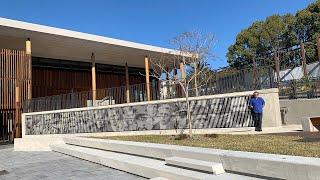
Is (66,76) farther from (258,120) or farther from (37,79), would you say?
(258,120)

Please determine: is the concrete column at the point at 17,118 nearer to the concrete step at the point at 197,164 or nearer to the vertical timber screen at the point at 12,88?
the vertical timber screen at the point at 12,88

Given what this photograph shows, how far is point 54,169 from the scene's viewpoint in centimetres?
1001

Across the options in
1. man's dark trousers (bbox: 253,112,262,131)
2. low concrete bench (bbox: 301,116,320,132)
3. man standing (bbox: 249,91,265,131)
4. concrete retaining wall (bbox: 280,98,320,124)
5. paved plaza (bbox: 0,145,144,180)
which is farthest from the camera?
concrete retaining wall (bbox: 280,98,320,124)

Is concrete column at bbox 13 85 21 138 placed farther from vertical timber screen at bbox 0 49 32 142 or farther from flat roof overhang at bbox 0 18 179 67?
flat roof overhang at bbox 0 18 179 67

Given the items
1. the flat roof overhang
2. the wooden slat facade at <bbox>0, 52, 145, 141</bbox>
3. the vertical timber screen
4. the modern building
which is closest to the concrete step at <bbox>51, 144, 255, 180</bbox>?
the modern building

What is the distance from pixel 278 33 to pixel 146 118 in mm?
35885

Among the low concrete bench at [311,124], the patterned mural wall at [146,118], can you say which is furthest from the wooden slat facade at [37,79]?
the low concrete bench at [311,124]

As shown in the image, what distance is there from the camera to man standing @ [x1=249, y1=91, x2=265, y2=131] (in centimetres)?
1171

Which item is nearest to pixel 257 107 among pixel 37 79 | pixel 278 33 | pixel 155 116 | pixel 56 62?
pixel 155 116

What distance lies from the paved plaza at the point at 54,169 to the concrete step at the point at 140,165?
0.54 ft

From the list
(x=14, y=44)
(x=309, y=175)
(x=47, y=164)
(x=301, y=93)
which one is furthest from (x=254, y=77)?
(x=14, y=44)

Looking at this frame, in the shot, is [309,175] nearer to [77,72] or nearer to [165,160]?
[165,160]

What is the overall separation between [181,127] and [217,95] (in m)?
1.88

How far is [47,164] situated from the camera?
36.2ft
